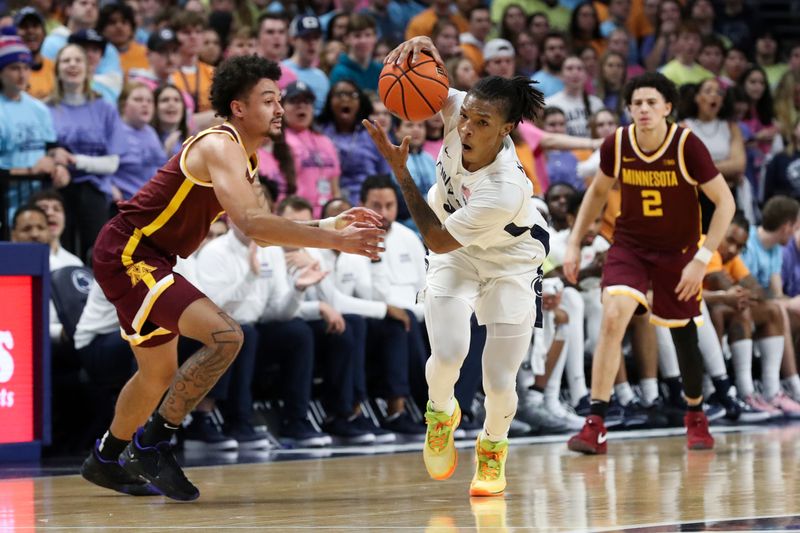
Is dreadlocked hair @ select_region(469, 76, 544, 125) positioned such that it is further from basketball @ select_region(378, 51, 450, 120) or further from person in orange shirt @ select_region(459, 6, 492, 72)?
person in orange shirt @ select_region(459, 6, 492, 72)

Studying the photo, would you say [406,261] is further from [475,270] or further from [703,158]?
[475,270]

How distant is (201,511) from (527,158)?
6700mm

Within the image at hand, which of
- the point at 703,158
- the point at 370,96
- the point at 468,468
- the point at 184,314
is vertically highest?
the point at 370,96

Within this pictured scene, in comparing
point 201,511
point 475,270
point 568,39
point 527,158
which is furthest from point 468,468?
point 568,39

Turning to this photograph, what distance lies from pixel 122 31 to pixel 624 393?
4.93 m

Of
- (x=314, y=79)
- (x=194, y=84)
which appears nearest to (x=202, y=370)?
(x=194, y=84)

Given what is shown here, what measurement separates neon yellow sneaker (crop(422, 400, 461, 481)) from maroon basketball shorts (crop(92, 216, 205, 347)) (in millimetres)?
1222

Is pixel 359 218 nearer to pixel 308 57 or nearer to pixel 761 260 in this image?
pixel 308 57

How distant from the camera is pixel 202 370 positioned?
5965 millimetres

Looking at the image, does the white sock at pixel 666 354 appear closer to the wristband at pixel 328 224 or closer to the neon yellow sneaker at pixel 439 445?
the neon yellow sneaker at pixel 439 445

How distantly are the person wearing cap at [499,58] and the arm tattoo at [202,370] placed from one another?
7.12 meters

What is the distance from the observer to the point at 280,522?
5.23 m

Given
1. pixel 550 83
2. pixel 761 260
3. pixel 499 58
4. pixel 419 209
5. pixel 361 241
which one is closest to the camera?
pixel 361 241

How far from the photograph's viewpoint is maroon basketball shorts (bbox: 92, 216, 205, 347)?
5941 mm
